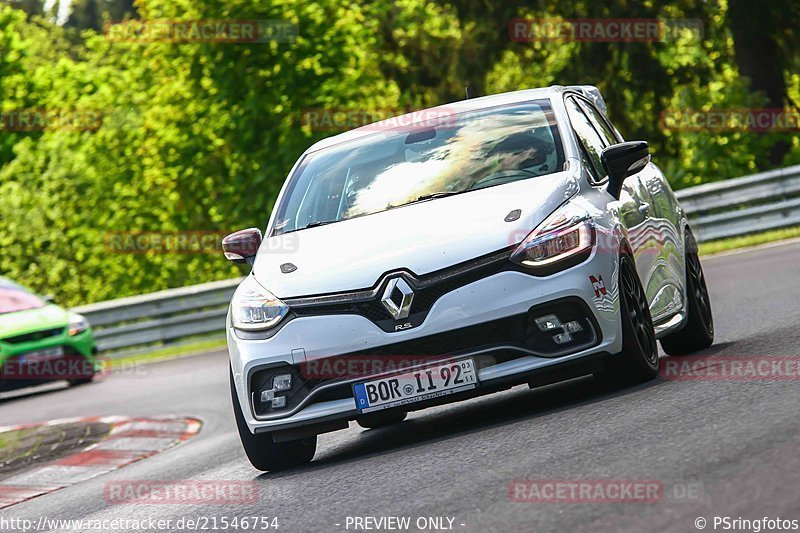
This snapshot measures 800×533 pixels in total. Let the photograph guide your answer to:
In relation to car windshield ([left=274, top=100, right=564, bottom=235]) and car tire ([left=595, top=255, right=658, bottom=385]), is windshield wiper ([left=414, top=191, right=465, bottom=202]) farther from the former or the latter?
car tire ([left=595, top=255, right=658, bottom=385])

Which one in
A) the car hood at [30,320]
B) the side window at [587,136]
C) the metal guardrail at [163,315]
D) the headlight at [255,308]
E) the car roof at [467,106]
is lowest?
the metal guardrail at [163,315]

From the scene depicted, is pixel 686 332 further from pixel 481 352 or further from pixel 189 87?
pixel 189 87

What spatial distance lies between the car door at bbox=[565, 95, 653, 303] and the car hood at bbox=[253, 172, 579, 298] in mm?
515

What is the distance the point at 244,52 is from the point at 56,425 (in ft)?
52.3

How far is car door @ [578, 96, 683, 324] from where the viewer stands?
827cm

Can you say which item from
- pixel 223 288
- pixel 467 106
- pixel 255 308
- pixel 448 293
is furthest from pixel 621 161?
pixel 223 288

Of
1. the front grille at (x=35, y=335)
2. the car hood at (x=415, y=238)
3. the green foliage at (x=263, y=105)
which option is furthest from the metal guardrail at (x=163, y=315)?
the car hood at (x=415, y=238)

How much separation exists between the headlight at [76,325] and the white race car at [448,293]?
38.3 ft

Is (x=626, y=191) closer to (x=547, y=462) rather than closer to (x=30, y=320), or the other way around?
(x=547, y=462)

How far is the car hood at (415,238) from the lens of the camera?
7180 millimetres

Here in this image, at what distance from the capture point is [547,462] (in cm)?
609

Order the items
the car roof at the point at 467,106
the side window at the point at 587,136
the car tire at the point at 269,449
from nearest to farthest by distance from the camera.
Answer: the car tire at the point at 269,449, the side window at the point at 587,136, the car roof at the point at 467,106

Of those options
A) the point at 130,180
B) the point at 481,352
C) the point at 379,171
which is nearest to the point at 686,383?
the point at 481,352

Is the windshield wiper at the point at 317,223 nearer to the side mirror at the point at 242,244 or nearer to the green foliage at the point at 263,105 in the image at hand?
the side mirror at the point at 242,244
